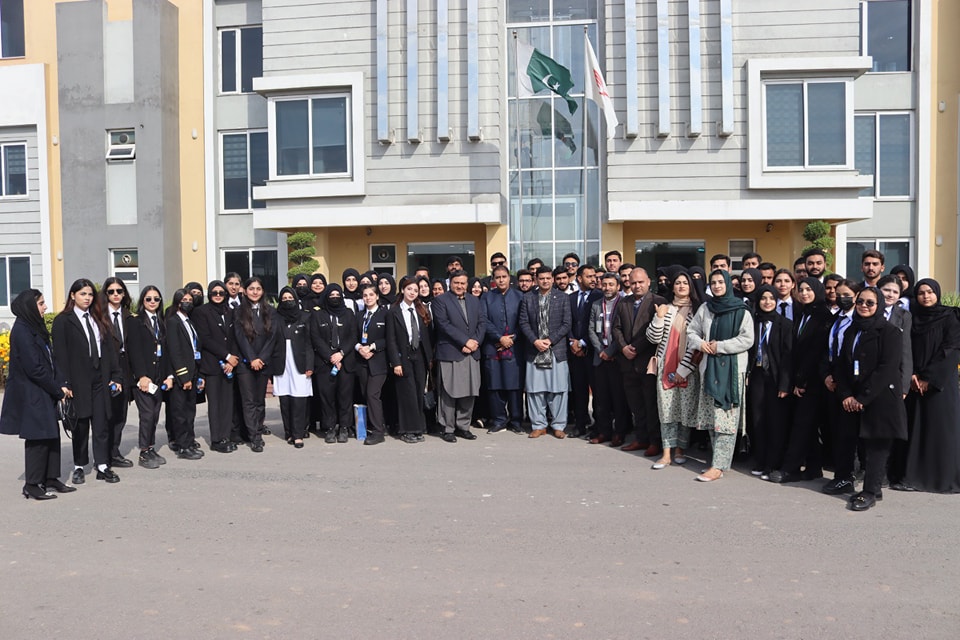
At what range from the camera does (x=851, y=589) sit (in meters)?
4.92

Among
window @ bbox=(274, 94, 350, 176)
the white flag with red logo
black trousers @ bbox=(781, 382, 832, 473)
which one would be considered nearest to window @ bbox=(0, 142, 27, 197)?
window @ bbox=(274, 94, 350, 176)

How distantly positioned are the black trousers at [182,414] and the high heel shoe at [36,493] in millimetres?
1737

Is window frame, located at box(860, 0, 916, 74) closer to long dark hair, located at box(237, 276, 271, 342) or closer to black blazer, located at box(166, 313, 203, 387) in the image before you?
long dark hair, located at box(237, 276, 271, 342)

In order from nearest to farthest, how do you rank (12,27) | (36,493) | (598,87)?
(36,493)
(598,87)
(12,27)

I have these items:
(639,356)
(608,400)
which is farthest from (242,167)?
(639,356)

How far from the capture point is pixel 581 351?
9953 mm

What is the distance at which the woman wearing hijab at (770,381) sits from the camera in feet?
25.2

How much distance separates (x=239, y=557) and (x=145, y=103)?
2004cm

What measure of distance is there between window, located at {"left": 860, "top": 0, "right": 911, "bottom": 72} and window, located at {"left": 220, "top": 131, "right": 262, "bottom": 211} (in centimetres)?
1644

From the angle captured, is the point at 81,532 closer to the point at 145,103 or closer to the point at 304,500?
the point at 304,500

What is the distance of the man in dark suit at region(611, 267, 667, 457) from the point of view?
350 inches

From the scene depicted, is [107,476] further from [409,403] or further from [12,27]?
[12,27]

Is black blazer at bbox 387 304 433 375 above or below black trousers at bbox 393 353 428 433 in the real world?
above

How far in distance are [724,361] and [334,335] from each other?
474cm
